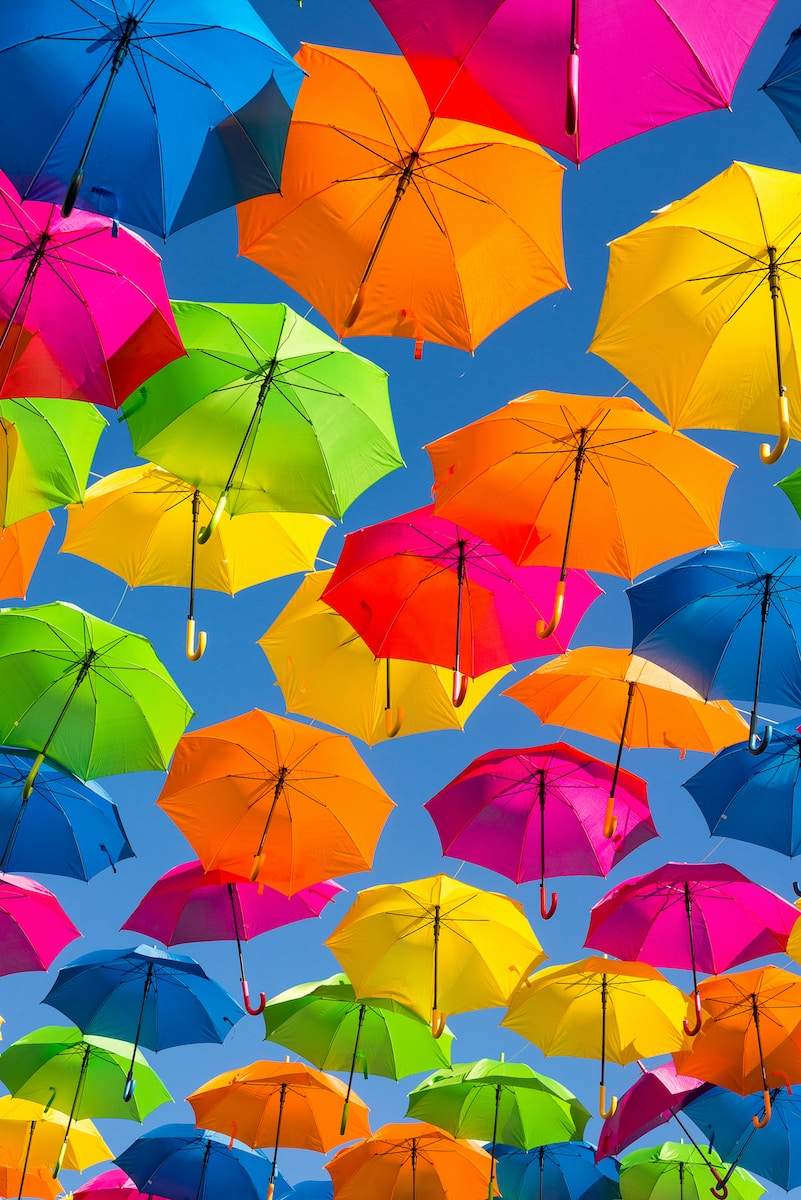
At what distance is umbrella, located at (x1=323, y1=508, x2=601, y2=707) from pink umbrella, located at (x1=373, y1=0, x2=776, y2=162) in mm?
4108

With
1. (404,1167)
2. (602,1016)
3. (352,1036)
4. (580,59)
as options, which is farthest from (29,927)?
(580,59)

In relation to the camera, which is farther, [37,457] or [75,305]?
[37,457]

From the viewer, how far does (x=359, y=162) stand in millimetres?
7434

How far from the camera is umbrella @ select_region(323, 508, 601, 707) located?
9758 mm

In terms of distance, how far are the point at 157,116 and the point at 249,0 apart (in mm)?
907

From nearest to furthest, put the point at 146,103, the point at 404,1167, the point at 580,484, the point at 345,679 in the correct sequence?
1. the point at 146,103
2. the point at 580,484
3. the point at 345,679
4. the point at 404,1167

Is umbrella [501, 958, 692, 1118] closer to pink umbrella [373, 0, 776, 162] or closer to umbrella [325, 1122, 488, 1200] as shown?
umbrella [325, 1122, 488, 1200]

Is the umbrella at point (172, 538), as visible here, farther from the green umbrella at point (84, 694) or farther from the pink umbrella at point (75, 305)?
the pink umbrella at point (75, 305)

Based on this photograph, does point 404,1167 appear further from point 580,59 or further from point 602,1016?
point 580,59

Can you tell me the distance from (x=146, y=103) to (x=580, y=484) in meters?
4.13

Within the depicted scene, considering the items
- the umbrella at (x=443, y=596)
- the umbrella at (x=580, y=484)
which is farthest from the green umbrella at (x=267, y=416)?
the umbrella at (x=443, y=596)

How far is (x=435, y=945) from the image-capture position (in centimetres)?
1130

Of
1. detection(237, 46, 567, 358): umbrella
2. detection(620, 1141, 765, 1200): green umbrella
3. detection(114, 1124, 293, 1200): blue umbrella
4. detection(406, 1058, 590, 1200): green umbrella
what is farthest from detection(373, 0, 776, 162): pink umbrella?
detection(114, 1124, 293, 1200): blue umbrella

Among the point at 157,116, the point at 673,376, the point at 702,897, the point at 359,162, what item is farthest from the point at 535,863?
the point at 157,116
